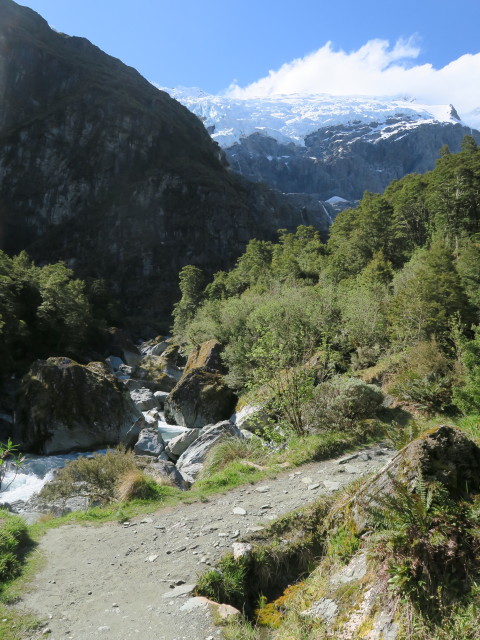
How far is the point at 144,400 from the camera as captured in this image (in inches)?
1153

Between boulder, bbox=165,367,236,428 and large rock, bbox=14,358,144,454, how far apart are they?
8.27 feet

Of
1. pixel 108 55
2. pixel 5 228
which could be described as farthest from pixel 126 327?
pixel 108 55

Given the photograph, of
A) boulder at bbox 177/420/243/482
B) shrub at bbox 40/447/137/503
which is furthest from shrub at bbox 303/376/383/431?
shrub at bbox 40/447/137/503

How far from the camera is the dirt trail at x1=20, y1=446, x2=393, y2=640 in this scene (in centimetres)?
476

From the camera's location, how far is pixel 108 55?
15812cm

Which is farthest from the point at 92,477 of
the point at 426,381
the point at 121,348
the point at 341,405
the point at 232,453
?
the point at 121,348

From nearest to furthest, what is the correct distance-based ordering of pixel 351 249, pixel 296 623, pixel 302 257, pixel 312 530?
pixel 296 623
pixel 312 530
pixel 351 249
pixel 302 257

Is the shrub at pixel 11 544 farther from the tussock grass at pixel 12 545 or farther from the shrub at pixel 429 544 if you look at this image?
the shrub at pixel 429 544

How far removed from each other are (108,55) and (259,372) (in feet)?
622

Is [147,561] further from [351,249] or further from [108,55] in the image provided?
[108,55]

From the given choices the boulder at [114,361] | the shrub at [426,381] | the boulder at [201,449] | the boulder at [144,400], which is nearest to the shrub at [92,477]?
the boulder at [201,449]

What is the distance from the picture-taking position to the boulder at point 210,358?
2681 cm

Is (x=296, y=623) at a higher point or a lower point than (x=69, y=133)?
lower

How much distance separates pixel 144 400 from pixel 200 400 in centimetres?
724
